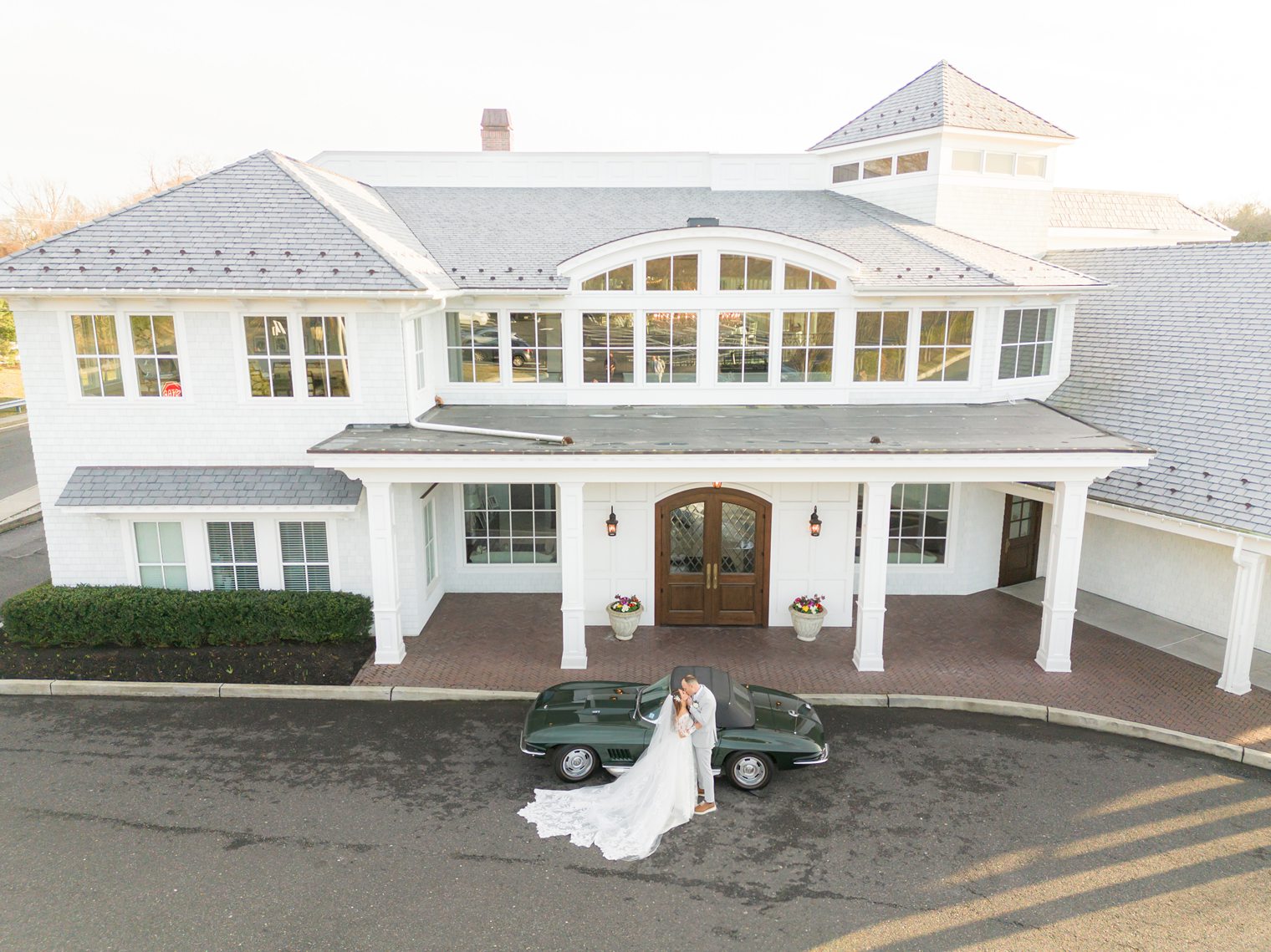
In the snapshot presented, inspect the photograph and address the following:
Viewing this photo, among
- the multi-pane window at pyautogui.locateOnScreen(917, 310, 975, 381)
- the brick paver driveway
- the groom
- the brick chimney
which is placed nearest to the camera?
the groom

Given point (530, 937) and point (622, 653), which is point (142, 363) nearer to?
point (622, 653)

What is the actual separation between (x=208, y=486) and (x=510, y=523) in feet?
17.3

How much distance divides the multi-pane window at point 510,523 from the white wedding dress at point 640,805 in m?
7.10

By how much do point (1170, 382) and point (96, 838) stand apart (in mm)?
17411

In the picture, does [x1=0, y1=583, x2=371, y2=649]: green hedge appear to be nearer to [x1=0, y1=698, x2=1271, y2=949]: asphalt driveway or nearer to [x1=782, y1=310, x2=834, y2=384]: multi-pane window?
[x1=0, y1=698, x2=1271, y2=949]: asphalt driveway

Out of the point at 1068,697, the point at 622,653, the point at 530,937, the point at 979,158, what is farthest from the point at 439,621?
the point at 979,158

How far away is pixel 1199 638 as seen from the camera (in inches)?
561

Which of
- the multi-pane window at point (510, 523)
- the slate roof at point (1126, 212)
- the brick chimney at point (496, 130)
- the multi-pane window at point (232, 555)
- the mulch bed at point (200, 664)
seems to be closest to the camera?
→ the mulch bed at point (200, 664)

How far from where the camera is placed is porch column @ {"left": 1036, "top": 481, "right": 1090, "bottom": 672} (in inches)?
496

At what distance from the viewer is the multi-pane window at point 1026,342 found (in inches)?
622

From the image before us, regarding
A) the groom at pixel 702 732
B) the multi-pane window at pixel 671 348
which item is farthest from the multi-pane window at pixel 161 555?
the groom at pixel 702 732

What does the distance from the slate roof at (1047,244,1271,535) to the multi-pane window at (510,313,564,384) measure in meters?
9.55

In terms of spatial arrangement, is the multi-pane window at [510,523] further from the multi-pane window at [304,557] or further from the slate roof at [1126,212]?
the slate roof at [1126,212]

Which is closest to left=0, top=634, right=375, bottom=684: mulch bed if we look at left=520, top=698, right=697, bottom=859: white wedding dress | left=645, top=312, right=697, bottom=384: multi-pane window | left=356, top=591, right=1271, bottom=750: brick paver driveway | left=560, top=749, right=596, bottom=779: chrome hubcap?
left=356, top=591, right=1271, bottom=750: brick paver driveway
